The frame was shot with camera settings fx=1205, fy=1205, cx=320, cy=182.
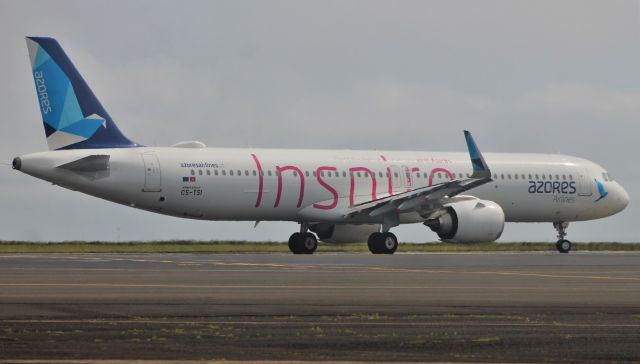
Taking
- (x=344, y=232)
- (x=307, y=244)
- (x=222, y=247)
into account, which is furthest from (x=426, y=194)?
(x=222, y=247)

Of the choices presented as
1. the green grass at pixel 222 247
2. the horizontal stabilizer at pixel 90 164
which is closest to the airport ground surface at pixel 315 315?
the horizontal stabilizer at pixel 90 164

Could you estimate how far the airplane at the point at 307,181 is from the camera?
44781 millimetres

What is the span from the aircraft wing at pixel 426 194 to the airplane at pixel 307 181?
52mm

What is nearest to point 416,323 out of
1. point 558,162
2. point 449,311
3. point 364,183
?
point 449,311

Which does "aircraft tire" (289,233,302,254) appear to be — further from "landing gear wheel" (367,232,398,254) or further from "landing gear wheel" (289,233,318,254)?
"landing gear wheel" (367,232,398,254)

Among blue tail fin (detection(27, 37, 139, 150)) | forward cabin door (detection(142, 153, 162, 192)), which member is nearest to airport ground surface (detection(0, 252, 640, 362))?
forward cabin door (detection(142, 153, 162, 192))

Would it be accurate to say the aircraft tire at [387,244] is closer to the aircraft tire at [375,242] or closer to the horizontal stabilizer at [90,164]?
the aircraft tire at [375,242]

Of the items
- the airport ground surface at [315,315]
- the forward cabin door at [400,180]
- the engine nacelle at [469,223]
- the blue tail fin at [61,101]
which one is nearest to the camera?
the airport ground surface at [315,315]

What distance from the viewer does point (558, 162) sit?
180 ft

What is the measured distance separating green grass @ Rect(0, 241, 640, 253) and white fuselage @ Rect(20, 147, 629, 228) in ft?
13.4

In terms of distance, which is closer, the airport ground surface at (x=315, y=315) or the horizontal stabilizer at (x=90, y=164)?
the airport ground surface at (x=315, y=315)

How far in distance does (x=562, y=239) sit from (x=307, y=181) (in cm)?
1364

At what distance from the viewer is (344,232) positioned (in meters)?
51.1

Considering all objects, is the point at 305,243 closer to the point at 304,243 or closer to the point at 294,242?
the point at 304,243
